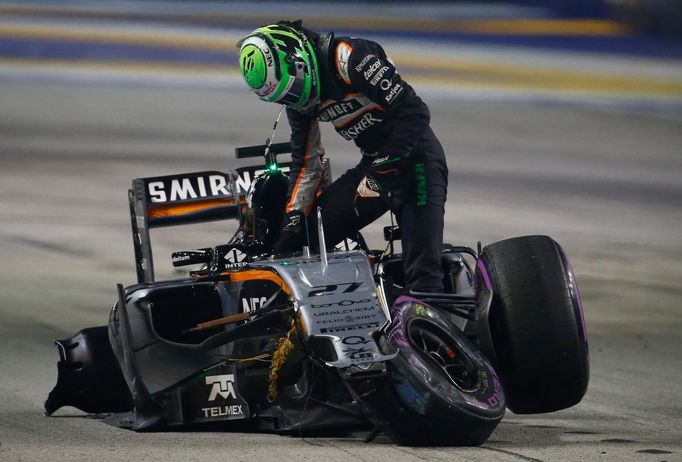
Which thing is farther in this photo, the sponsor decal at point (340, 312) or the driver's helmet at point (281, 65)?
the driver's helmet at point (281, 65)

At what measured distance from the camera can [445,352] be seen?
6.67m

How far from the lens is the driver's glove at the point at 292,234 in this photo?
7789 millimetres

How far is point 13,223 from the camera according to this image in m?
12.9

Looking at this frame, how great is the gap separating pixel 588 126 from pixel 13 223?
267 inches

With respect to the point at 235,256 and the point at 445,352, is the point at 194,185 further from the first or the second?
the point at 445,352

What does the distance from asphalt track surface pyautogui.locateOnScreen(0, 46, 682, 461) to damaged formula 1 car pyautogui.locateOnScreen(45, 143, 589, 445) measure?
0.51ft

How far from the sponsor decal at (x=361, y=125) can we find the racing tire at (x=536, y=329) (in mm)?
→ 1139

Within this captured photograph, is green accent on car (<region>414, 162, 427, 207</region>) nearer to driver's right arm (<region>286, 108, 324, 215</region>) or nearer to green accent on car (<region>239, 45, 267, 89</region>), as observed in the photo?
driver's right arm (<region>286, 108, 324, 215</region>)

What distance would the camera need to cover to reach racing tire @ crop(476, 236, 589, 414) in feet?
22.5

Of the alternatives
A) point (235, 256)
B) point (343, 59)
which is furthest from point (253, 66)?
point (235, 256)

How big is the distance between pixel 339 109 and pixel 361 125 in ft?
0.48

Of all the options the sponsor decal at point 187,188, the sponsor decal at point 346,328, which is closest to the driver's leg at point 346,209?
the sponsor decal at point 187,188

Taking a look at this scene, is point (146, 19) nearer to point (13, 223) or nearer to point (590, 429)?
point (13, 223)

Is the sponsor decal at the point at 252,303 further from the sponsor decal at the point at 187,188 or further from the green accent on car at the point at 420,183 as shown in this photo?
the sponsor decal at the point at 187,188
